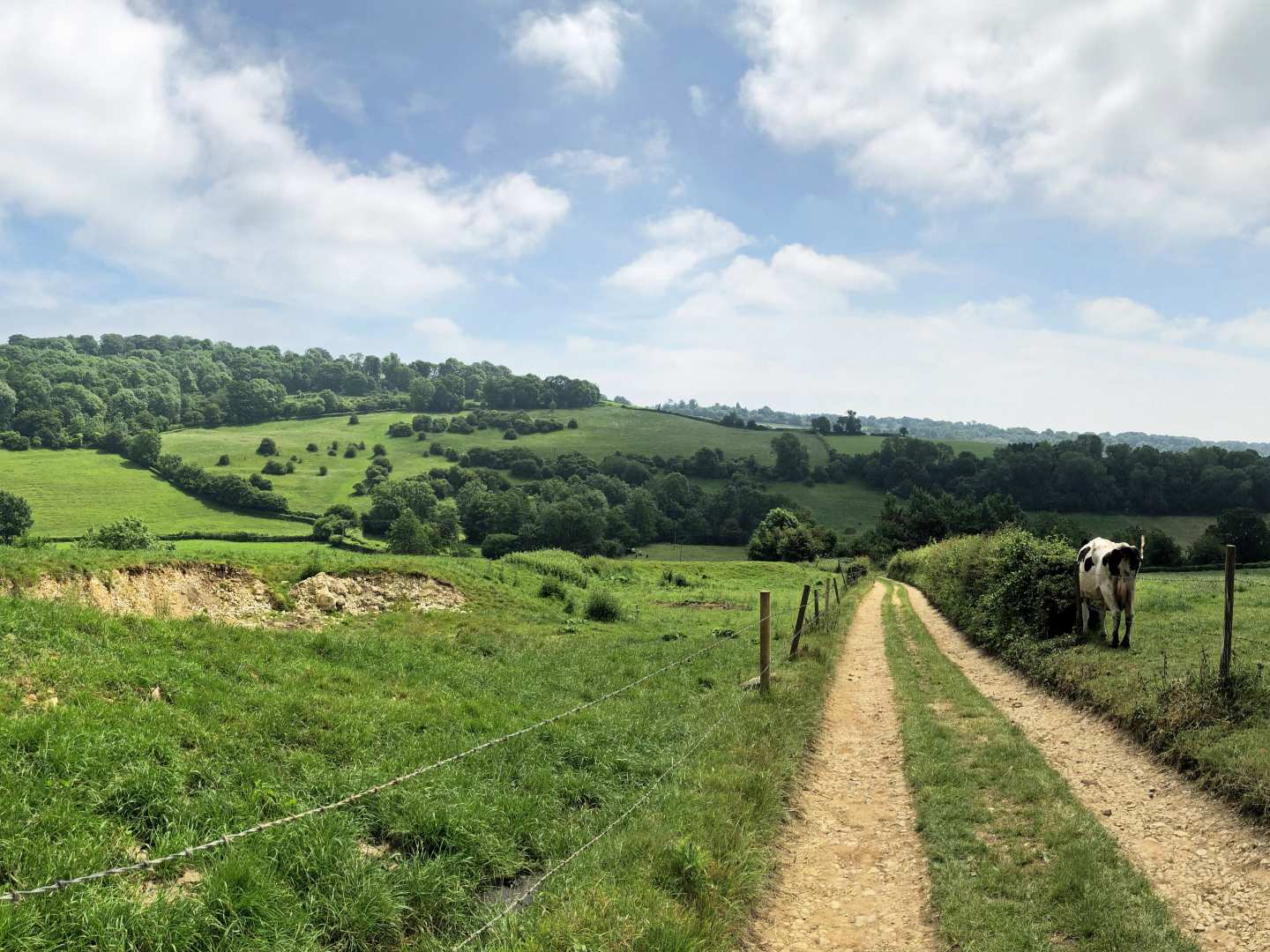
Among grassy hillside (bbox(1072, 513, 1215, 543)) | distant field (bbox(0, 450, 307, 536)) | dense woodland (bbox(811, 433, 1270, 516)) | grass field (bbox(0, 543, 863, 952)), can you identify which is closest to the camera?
grass field (bbox(0, 543, 863, 952))

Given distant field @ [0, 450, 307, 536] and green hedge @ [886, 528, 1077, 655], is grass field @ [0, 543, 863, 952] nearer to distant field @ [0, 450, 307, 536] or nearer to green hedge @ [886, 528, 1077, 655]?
green hedge @ [886, 528, 1077, 655]

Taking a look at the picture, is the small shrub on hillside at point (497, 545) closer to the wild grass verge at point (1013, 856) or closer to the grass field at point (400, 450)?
the grass field at point (400, 450)

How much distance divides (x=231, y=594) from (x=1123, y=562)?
89.1 ft

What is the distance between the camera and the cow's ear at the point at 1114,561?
16.8 m

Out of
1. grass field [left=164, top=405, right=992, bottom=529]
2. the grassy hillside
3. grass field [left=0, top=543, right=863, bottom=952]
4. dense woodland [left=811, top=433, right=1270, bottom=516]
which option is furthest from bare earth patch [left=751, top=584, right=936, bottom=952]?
dense woodland [left=811, top=433, right=1270, bottom=516]

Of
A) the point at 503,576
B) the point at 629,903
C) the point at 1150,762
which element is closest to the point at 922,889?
the point at 629,903

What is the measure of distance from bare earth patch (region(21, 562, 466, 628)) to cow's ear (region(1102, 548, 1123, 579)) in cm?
2316

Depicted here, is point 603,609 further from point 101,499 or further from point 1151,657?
point 101,499

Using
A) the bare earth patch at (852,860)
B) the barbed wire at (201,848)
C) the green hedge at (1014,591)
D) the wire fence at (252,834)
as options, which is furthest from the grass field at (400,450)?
the barbed wire at (201,848)

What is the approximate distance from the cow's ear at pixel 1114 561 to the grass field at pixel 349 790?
31.3ft

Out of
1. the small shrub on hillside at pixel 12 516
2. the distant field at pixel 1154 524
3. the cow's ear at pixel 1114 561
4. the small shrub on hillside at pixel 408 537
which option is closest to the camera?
the cow's ear at pixel 1114 561

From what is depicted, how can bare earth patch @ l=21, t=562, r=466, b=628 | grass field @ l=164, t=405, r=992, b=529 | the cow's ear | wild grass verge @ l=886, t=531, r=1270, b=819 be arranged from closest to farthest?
wild grass verge @ l=886, t=531, r=1270, b=819 → the cow's ear → bare earth patch @ l=21, t=562, r=466, b=628 → grass field @ l=164, t=405, r=992, b=529

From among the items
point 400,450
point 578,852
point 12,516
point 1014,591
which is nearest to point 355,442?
point 400,450

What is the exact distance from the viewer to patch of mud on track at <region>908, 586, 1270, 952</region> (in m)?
6.52
